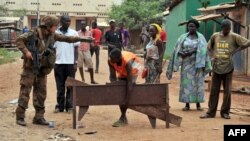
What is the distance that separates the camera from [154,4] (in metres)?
43.2

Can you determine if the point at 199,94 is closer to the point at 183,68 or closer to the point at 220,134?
the point at 183,68

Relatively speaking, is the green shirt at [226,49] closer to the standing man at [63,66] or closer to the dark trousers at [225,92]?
the dark trousers at [225,92]

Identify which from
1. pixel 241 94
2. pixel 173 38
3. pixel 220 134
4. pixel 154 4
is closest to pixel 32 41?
pixel 220 134

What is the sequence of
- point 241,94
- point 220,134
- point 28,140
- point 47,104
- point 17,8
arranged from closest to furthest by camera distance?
point 28,140
point 220,134
point 47,104
point 241,94
point 17,8

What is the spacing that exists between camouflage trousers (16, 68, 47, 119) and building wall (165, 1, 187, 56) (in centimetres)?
1819

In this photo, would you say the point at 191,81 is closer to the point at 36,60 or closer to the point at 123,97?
the point at 123,97

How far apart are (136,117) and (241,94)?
4.88 meters

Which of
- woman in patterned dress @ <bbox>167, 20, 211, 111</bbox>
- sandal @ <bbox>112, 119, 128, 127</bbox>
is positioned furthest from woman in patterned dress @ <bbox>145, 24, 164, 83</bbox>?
sandal @ <bbox>112, 119, 128, 127</bbox>

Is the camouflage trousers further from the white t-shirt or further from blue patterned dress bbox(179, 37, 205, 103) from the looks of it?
blue patterned dress bbox(179, 37, 205, 103)

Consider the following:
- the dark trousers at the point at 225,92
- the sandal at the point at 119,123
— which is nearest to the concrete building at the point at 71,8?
the dark trousers at the point at 225,92

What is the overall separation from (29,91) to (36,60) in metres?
0.49

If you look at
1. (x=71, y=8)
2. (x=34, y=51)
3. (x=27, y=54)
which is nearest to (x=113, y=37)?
(x=34, y=51)

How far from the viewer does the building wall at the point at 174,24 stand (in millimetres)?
26330

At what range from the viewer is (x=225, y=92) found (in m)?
8.72
